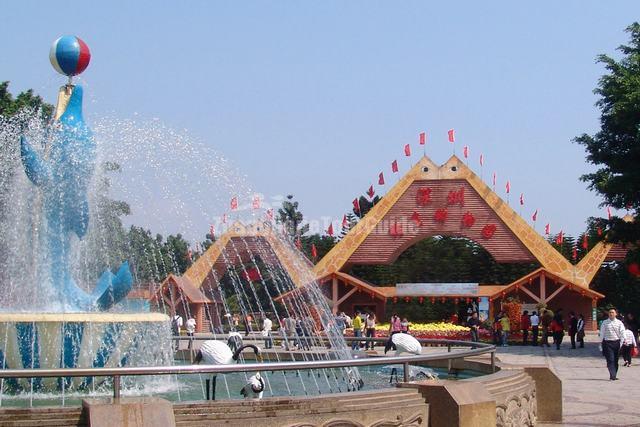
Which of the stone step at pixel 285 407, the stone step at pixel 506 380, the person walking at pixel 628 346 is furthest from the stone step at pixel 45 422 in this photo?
the person walking at pixel 628 346

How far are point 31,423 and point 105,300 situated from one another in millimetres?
5710

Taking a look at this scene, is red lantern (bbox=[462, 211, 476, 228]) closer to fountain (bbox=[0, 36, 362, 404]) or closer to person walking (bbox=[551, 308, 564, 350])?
person walking (bbox=[551, 308, 564, 350])

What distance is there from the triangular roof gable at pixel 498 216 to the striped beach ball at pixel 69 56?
26.1 m

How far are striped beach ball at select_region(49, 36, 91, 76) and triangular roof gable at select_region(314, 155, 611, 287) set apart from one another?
2606 cm

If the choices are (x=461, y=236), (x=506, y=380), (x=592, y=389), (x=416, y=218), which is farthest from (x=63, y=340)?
(x=461, y=236)

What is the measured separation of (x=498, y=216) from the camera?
37.8 m

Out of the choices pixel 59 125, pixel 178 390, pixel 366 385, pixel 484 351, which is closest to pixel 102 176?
pixel 59 125

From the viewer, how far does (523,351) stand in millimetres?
25344

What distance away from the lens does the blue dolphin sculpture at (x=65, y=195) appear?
39.2 feet

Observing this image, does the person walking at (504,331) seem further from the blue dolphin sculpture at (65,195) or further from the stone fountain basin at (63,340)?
the stone fountain basin at (63,340)

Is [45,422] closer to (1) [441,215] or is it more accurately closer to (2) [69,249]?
(2) [69,249]

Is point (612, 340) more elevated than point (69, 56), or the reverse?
point (69, 56)

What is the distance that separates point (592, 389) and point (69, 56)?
9.18m

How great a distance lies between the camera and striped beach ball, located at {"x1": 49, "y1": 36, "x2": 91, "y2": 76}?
1297 centimetres
